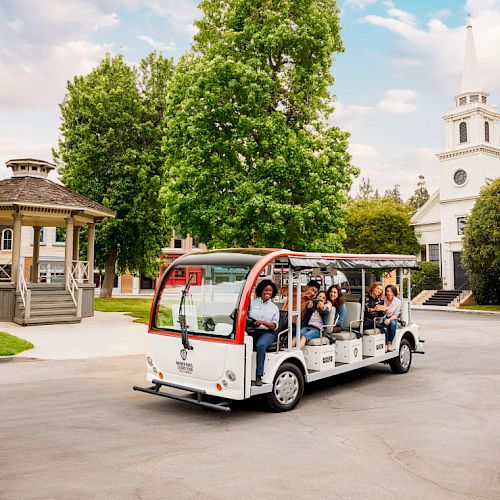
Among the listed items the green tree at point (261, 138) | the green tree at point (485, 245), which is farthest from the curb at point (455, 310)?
the green tree at point (261, 138)

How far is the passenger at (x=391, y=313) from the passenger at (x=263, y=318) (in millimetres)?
3398

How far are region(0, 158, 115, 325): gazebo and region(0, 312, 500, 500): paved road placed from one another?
9.42m

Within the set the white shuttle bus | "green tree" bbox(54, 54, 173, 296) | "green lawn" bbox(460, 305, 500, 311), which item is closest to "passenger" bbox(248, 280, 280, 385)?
the white shuttle bus

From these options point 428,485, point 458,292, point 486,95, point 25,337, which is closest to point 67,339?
point 25,337

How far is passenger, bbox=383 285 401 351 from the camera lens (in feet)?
33.5

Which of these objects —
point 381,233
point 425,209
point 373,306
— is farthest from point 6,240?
point 373,306

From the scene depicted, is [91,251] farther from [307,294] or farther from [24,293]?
[307,294]

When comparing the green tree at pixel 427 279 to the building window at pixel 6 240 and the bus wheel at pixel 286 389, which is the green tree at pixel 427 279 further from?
the bus wheel at pixel 286 389

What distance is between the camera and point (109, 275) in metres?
31.8

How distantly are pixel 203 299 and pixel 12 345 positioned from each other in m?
7.83

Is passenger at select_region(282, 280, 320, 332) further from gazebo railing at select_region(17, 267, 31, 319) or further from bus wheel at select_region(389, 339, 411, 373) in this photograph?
gazebo railing at select_region(17, 267, 31, 319)

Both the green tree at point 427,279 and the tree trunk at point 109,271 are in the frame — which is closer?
the tree trunk at point 109,271

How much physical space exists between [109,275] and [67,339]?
17032 millimetres

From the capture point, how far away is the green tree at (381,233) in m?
43.2
